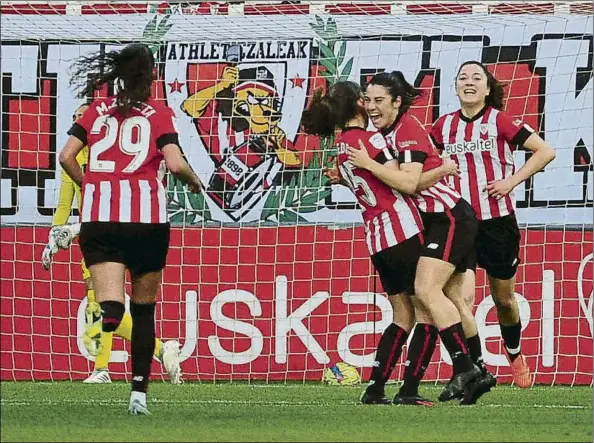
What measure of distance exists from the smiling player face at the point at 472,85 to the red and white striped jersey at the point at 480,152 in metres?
0.11

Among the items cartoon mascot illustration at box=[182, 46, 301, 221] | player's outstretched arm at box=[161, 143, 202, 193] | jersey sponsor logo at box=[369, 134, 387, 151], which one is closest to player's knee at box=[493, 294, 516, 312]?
jersey sponsor logo at box=[369, 134, 387, 151]

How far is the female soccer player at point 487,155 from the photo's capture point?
8.20 meters

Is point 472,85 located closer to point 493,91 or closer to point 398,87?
point 493,91

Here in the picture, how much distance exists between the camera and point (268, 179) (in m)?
11.2

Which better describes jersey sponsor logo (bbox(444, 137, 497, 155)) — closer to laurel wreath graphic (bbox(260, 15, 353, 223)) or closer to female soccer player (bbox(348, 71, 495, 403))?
female soccer player (bbox(348, 71, 495, 403))

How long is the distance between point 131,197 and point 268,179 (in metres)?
4.88

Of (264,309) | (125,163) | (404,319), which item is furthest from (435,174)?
(264,309)

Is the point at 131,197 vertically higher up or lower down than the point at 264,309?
higher up

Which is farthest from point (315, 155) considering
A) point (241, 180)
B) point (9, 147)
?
point (9, 147)

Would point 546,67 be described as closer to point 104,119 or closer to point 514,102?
point 514,102

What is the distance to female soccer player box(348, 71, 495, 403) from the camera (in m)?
7.13

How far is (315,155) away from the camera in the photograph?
11.2 metres

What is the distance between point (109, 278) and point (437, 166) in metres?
1.92

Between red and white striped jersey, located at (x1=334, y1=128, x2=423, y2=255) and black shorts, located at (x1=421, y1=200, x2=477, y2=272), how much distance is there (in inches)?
3.8
